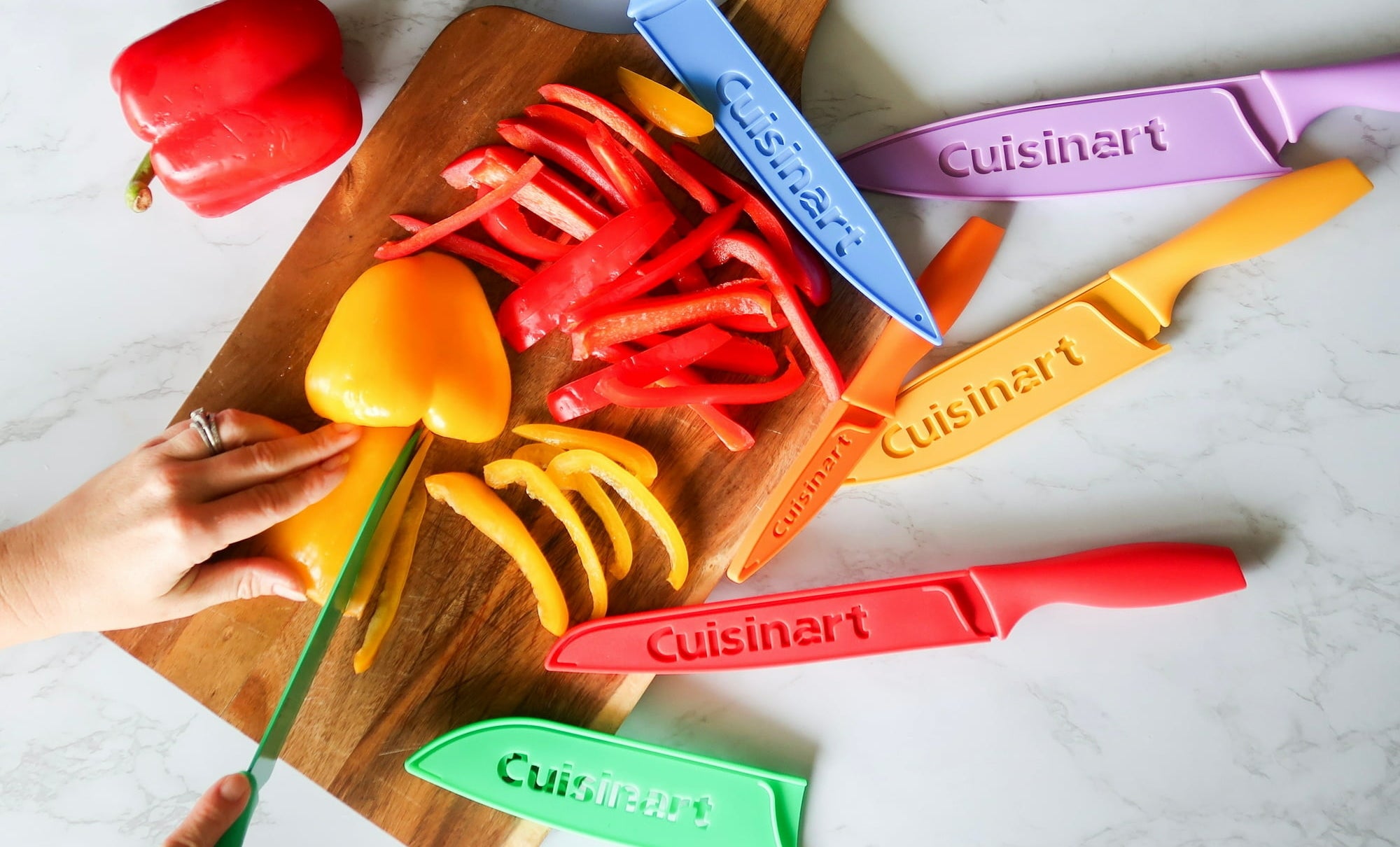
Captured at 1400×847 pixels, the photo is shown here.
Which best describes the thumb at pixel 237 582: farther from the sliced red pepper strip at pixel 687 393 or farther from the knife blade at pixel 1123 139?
the knife blade at pixel 1123 139

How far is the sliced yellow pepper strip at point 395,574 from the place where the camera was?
1.68 m

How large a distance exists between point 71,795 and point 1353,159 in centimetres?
284

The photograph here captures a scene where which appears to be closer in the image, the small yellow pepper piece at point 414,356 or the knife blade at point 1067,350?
the small yellow pepper piece at point 414,356

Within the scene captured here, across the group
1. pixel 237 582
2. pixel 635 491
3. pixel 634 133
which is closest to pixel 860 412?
pixel 635 491

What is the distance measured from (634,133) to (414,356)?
1.80 ft

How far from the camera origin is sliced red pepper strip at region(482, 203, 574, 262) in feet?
5.43

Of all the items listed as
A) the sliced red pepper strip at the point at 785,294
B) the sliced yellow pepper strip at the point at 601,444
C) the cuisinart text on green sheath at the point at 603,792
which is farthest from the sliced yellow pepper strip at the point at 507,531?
the sliced red pepper strip at the point at 785,294

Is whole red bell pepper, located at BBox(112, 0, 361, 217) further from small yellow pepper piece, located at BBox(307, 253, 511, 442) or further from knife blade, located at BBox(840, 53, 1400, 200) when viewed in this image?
knife blade, located at BBox(840, 53, 1400, 200)

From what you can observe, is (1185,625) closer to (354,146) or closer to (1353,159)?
(1353,159)

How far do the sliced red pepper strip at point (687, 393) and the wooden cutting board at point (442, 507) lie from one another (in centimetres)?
8

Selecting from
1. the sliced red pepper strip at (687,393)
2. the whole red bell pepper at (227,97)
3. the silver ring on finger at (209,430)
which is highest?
the whole red bell pepper at (227,97)

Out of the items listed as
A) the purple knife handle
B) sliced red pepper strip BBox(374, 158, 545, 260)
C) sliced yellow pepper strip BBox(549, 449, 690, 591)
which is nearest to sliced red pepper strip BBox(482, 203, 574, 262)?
sliced red pepper strip BBox(374, 158, 545, 260)

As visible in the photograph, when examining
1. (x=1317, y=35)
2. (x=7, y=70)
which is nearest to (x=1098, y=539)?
(x=1317, y=35)

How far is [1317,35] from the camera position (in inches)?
68.4
